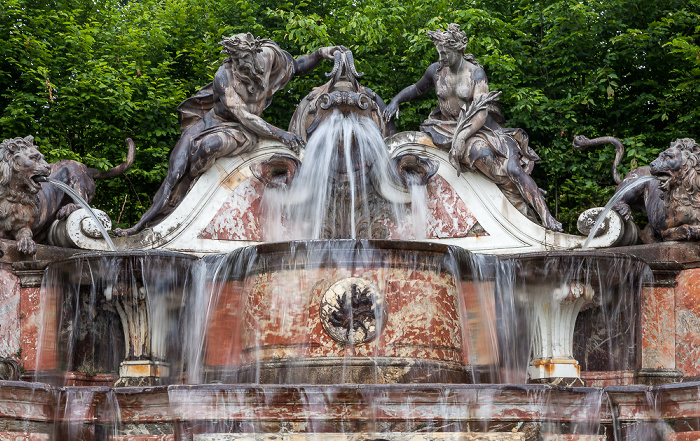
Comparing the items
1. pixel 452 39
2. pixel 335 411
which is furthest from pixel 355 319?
pixel 452 39

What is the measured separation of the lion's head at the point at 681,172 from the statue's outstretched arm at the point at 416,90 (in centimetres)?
291

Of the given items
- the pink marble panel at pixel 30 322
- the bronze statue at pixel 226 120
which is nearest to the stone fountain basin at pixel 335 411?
the pink marble panel at pixel 30 322

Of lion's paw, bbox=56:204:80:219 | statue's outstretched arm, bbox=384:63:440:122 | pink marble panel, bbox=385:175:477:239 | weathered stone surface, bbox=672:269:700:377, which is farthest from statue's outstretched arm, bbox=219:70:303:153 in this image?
weathered stone surface, bbox=672:269:700:377

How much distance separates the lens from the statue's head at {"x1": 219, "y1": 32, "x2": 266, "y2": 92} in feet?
36.6

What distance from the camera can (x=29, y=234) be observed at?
10.1 metres

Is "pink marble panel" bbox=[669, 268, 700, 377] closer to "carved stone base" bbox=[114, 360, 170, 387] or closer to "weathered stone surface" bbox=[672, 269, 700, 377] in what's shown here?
"weathered stone surface" bbox=[672, 269, 700, 377]

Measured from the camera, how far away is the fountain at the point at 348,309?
7.30 metres

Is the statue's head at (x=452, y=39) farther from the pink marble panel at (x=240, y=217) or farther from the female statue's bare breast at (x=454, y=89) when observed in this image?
the pink marble panel at (x=240, y=217)

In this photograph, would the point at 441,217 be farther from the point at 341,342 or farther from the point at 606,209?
the point at 341,342

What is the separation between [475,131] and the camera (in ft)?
36.6

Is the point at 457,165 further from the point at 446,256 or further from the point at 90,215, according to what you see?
the point at 90,215

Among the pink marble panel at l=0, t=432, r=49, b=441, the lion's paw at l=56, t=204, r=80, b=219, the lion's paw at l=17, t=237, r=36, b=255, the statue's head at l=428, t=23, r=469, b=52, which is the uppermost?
the statue's head at l=428, t=23, r=469, b=52

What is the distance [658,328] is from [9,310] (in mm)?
6339

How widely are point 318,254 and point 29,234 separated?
316 cm
